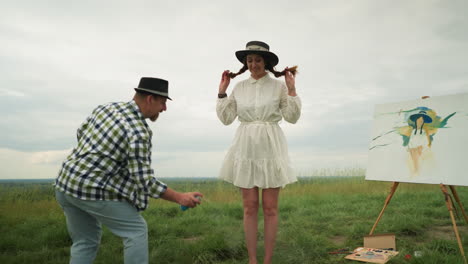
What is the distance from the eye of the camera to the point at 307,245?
400 cm

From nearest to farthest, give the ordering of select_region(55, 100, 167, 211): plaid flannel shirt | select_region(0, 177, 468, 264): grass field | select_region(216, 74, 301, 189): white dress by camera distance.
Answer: select_region(55, 100, 167, 211): plaid flannel shirt, select_region(216, 74, 301, 189): white dress, select_region(0, 177, 468, 264): grass field

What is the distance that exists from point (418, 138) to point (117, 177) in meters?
3.56

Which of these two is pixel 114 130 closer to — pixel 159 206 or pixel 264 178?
pixel 264 178

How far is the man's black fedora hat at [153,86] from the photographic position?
2357mm

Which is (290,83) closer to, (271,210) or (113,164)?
(271,210)

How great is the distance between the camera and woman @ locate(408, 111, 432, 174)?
13.7ft

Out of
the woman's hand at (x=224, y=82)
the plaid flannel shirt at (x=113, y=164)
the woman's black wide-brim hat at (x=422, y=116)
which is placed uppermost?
the woman's hand at (x=224, y=82)

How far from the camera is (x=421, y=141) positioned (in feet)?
14.0

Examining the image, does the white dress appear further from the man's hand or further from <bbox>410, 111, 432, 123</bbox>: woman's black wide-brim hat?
<bbox>410, 111, 432, 123</bbox>: woman's black wide-brim hat

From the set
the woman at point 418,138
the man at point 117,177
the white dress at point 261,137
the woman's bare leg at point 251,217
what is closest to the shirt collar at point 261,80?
the white dress at point 261,137

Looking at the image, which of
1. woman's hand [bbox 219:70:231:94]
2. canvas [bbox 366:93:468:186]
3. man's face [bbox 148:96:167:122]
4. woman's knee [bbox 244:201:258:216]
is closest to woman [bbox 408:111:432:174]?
canvas [bbox 366:93:468:186]

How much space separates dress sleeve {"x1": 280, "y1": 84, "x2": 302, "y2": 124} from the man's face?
1.22 m

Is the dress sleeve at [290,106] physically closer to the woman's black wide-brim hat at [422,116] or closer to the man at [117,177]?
the man at [117,177]

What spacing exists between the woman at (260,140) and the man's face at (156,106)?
100 cm
